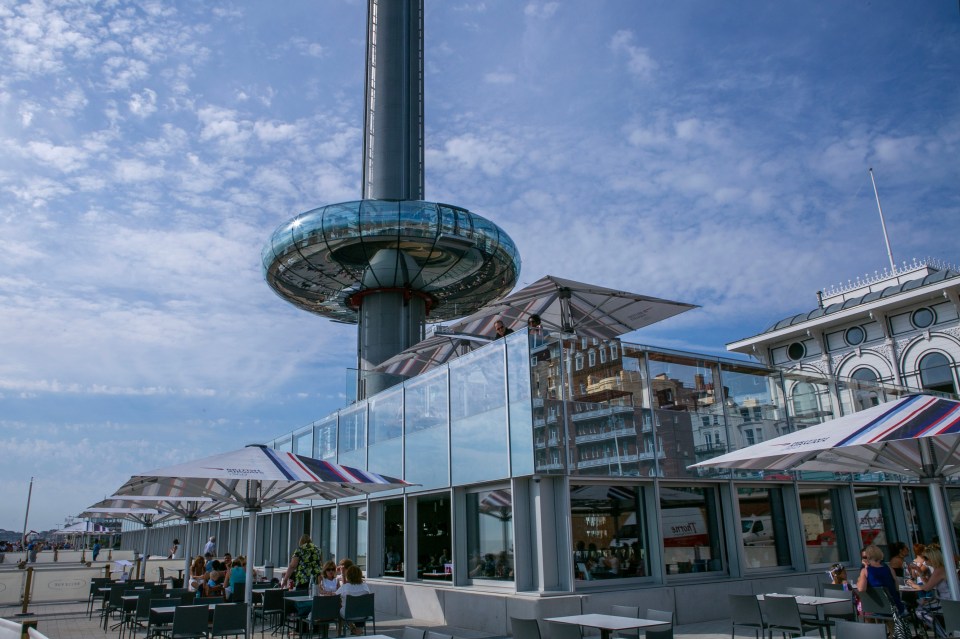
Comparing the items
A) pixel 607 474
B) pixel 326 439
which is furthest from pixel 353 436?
pixel 607 474

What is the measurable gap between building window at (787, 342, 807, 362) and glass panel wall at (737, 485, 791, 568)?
24.1 metres

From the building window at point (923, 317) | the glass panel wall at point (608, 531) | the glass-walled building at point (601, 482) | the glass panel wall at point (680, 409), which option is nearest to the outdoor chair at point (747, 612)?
the glass-walled building at point (601, 482)

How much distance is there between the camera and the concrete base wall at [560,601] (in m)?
12.0

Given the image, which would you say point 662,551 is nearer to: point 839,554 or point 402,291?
point 839,554

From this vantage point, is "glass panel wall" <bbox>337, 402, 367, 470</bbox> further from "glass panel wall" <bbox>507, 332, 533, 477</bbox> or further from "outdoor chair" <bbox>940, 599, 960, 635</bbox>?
"outdoor chair" <bbox>940, 599, 960, 635</bbox>

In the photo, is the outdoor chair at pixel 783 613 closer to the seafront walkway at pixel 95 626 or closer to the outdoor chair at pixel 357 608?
the seafront walkway at pixel 95 626

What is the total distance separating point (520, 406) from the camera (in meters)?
13.1

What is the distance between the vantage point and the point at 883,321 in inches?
1336

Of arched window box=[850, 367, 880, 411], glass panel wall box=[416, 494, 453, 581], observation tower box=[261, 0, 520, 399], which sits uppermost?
observation tower box=[261, 0, 520, 399]

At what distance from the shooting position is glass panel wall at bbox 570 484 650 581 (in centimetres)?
1281

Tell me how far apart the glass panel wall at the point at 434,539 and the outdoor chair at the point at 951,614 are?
891 cm

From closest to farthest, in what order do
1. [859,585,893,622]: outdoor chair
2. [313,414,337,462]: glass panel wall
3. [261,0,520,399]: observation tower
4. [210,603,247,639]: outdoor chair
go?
1. [859,585,893,622]: outdoor chair
2. [210,603,247,639]: outdoor chair
3. [313,414,337,462]: glass panel wall
4. [261,0,520,399]: observation tower

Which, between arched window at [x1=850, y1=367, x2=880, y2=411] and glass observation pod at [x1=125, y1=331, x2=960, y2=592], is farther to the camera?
arched window at [x1=850, y1=367, x2=880, y2=411]

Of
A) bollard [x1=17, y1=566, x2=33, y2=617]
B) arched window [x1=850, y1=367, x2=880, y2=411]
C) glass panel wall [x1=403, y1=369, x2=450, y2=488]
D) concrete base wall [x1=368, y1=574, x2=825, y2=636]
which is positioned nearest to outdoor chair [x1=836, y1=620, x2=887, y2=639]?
concrete base wall [x1=368, y1=574, x2=825, y2=636]
